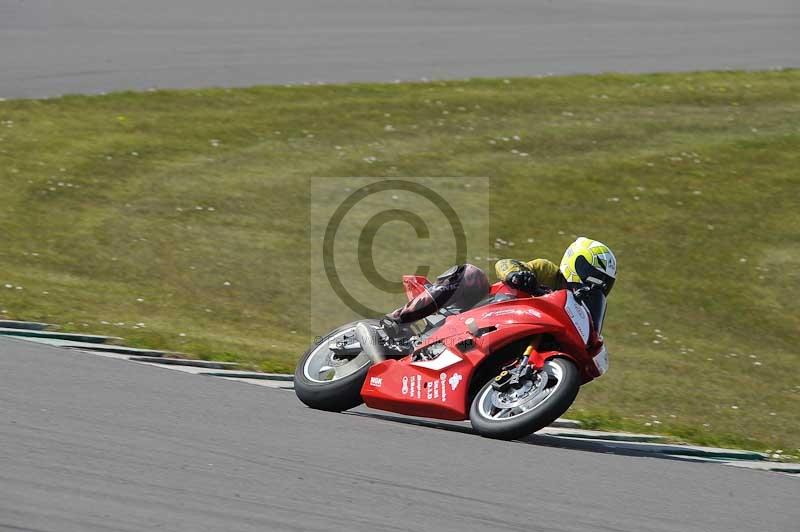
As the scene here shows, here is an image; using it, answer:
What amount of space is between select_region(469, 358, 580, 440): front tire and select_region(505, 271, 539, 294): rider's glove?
24.7 inches

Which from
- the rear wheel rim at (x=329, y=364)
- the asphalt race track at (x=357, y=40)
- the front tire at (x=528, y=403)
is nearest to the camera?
the front tire at (x=528, y=403)

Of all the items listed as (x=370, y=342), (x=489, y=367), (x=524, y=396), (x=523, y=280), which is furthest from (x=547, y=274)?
(x=370, y=342)

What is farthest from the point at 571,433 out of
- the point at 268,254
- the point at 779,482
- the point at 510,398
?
the point at 268,254

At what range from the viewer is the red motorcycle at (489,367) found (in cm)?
808

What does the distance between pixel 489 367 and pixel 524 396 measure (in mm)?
482

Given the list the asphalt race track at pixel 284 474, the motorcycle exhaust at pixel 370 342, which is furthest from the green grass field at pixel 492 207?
the asphalt race track at pixel 284 474

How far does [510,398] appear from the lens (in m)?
8.20

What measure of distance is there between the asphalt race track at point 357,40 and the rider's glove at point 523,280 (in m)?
13.6

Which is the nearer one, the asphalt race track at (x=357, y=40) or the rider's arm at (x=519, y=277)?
the rider's arm at (x=519, y=277)

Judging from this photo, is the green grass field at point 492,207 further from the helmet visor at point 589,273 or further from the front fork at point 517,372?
the front fork at point 517,372

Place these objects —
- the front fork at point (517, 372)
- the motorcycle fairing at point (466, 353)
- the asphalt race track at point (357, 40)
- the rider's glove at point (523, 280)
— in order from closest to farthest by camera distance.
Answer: the front fork at point (517, 372)
the motorcycle fairing at point (466, 353)
the rider's glove at point (523, 280)
the asphalt race track at point (357, 40)

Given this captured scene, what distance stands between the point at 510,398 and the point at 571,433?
1349mm

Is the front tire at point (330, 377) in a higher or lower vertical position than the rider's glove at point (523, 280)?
lower

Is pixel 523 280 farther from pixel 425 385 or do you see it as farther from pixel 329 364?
pixel 329 364
